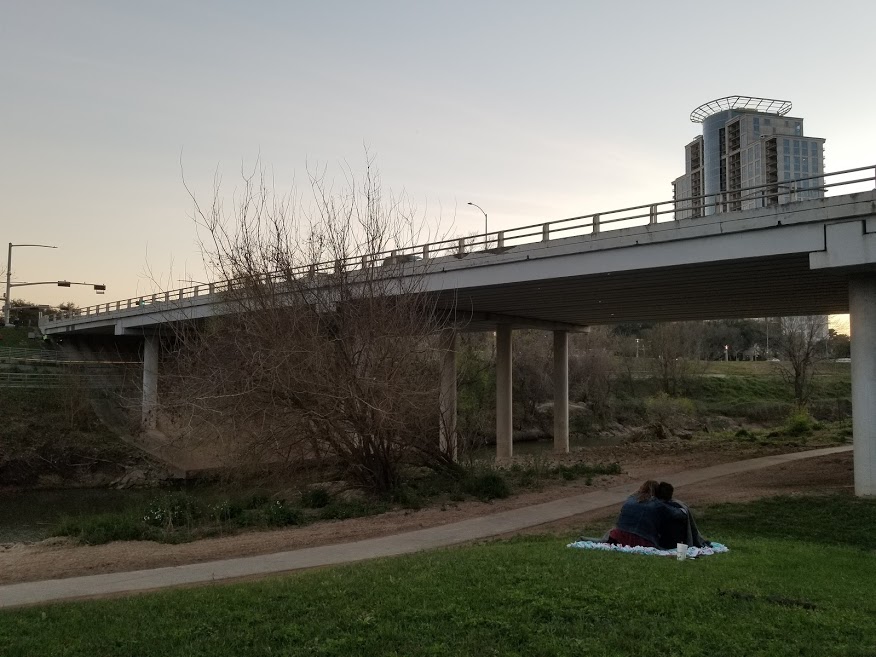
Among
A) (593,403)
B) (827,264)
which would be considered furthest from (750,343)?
(827,264)

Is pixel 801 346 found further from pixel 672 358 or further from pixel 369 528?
pixel 369 528

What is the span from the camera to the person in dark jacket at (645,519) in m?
8.59

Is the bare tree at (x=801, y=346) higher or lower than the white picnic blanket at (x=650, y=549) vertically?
A: higher

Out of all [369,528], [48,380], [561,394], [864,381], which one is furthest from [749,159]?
→ [48,380]

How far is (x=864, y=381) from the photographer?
Answer: 600 inches

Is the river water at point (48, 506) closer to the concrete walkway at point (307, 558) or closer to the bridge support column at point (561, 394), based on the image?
the concrete walkway at point (307, 558)

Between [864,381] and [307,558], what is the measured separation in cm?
1302

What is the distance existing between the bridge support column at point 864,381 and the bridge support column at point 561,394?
19640 mm

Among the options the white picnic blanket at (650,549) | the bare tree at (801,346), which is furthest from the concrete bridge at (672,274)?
the bare tree at (801,346)

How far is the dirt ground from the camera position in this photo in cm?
1034

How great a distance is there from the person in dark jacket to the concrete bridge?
904cm

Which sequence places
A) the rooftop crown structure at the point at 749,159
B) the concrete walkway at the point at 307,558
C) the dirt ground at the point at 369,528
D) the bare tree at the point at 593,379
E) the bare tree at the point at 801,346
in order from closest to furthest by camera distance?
the concrete walkway at the point at 307,558
the dirt ground at the point at 369,528
the rooftop crown structure at the point at 749,159
the bare tree at the point at 801,346
the bare tree at the point at 593,379

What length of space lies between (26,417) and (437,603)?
36.5m

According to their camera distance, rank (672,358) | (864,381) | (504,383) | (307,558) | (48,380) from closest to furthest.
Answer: (307,558) → (864,381) → (504,383) → (48,380) → (672,358)
